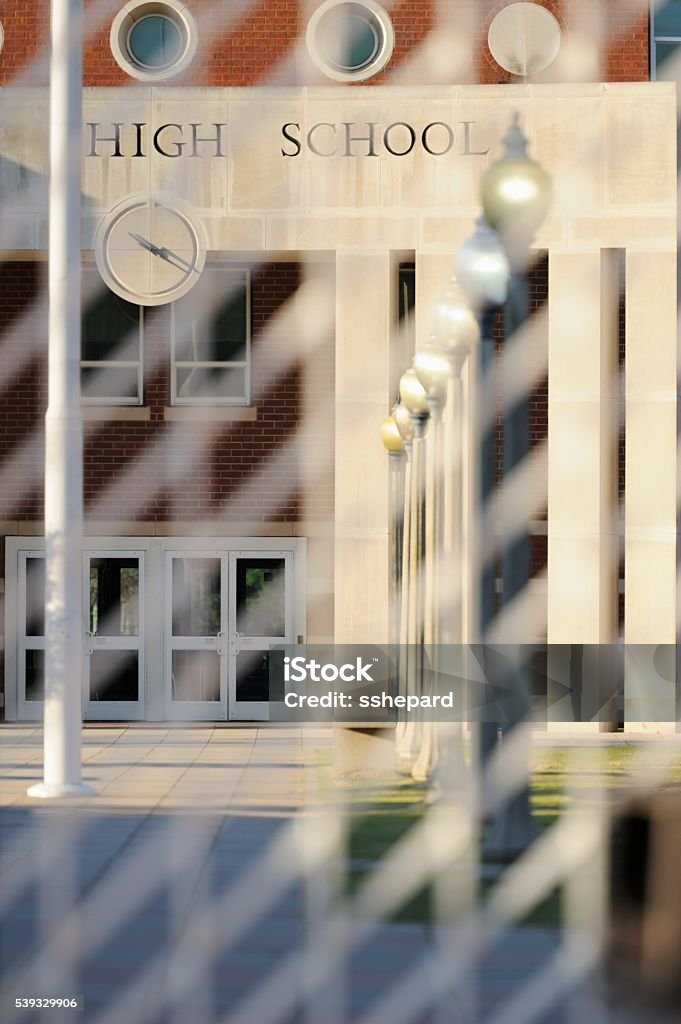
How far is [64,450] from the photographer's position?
14156 millimetres

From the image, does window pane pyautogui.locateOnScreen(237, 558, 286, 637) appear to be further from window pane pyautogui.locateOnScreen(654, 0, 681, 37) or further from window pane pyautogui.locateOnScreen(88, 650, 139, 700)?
window pane pyautogui.locateOnScreen(654, 0, 681, 37)

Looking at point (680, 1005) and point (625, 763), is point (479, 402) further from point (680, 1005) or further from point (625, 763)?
point (625, 763)

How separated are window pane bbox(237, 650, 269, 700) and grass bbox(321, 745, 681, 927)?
6096 mm

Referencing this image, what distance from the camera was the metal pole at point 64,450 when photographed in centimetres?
1398

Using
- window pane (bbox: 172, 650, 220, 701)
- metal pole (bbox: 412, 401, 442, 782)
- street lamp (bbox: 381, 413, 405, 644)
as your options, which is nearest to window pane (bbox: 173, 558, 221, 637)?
window pane (bbox: 172, 650, 220, 701)

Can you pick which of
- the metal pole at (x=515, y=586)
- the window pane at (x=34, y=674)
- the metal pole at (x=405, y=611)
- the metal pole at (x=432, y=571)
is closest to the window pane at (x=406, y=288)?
the metal pole at (x=405, y=611)

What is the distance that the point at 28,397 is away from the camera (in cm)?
2461

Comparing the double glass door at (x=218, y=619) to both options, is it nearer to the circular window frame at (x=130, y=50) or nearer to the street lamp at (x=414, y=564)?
the circular window frame at (x=130, y=50)

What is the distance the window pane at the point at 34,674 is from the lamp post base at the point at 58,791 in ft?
33.9

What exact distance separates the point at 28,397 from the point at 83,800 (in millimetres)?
11909

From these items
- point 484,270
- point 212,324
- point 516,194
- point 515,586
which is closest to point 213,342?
point 212,324

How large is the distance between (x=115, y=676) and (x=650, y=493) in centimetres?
818

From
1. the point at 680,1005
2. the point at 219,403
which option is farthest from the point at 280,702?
the point at 680,1005

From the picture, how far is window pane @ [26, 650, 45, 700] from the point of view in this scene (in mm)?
24297
